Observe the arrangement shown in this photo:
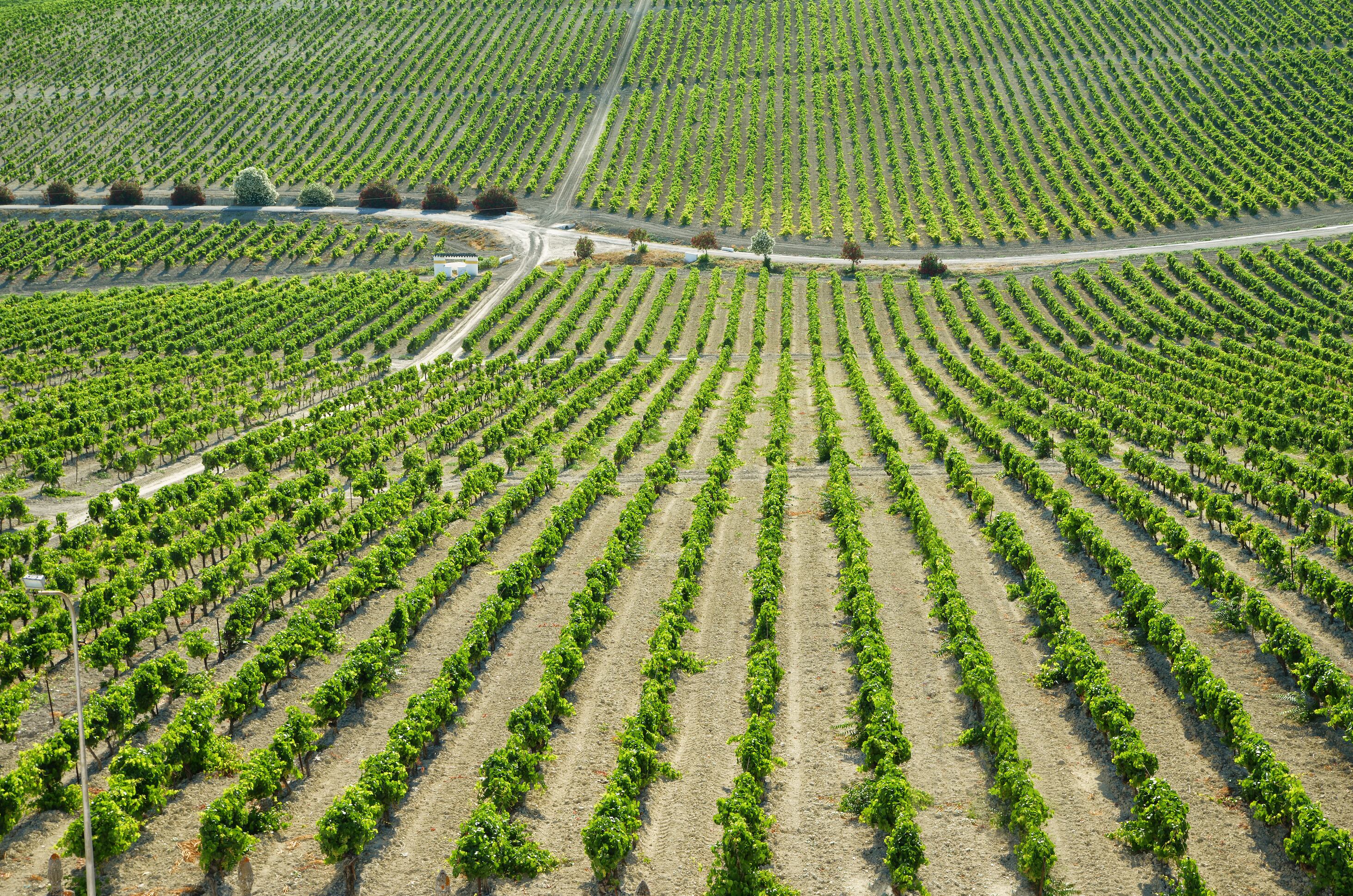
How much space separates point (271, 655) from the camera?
32.4m

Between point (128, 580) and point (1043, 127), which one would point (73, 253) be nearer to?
point (128, 580)

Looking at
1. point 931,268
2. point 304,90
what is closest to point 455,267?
A: point 931,268

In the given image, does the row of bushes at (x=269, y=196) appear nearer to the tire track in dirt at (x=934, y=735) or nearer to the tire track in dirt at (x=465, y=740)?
the tire track in dirt at (x=465, y=740)

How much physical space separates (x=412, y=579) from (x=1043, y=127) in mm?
124647

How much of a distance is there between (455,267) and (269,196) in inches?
1419

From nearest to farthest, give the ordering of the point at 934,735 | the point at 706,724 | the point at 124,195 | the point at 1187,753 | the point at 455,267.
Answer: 1. the point at 1187,753
2. the point at 934,735
3. the point at 706,724
4. the point at 455,267
5. the point at 124,195

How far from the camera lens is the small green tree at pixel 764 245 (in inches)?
4365

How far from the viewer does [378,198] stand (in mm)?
129375

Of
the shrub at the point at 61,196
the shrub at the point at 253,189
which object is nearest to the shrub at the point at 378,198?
the shrub at the point at 253,189

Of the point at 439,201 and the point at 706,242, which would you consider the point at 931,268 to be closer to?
the point at 706,242

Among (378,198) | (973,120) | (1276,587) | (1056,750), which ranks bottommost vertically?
(1056,750)

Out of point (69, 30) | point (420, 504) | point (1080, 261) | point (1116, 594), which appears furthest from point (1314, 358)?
point (69, 30)

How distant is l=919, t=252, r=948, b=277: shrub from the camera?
Answer: 107 metres

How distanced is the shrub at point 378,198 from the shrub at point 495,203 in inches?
400
